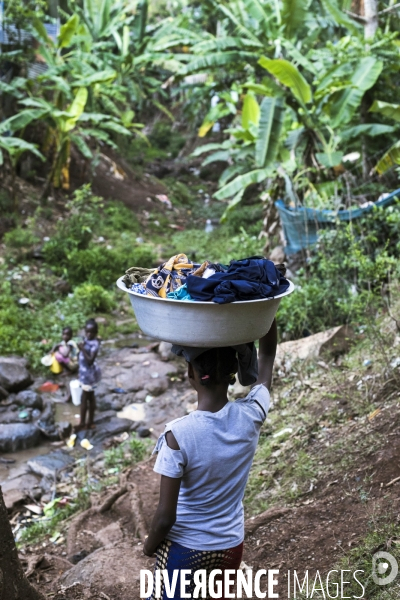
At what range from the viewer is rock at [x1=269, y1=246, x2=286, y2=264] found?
8.99m

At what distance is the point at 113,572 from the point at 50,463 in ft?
8.59

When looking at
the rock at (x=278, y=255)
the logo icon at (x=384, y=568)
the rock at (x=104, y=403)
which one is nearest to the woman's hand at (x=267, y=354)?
the logo icon at (x=384, y=568)

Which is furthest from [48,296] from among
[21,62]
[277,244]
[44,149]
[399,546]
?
[399,546]

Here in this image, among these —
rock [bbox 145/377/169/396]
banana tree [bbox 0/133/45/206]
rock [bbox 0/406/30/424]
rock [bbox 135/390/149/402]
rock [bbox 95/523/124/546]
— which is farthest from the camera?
banana tree [bbox 0/133/45/206]

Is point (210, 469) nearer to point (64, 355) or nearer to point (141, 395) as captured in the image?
point (141, 395)

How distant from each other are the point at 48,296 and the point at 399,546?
308 inches

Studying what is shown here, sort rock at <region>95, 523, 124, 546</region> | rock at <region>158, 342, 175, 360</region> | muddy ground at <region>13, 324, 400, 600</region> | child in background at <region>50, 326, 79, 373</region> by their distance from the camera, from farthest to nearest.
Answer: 1. rock at <region>158, 342, 175, 360</region>
2. child in background at <region>50, 326, 79, 373</region>
3. rock at <region>95, 523, 124, 546</region>
4. muddy ground at <region>13, 324, 400, 600</region>

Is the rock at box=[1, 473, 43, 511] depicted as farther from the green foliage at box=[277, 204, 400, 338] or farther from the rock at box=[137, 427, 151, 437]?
the green foliage at box=[277, 204, 400, 338]

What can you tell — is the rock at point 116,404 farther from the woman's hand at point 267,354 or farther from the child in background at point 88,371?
the woman's hand at point 267,354

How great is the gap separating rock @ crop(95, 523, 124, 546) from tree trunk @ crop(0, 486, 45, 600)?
54.4 inches

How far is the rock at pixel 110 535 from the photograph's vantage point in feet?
12.8

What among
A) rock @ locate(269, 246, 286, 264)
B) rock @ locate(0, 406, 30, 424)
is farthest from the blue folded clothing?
rock @ locate(269, 246, 286, 264)

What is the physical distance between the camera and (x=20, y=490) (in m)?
5.12

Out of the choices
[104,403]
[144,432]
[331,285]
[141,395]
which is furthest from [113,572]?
[331,285]
